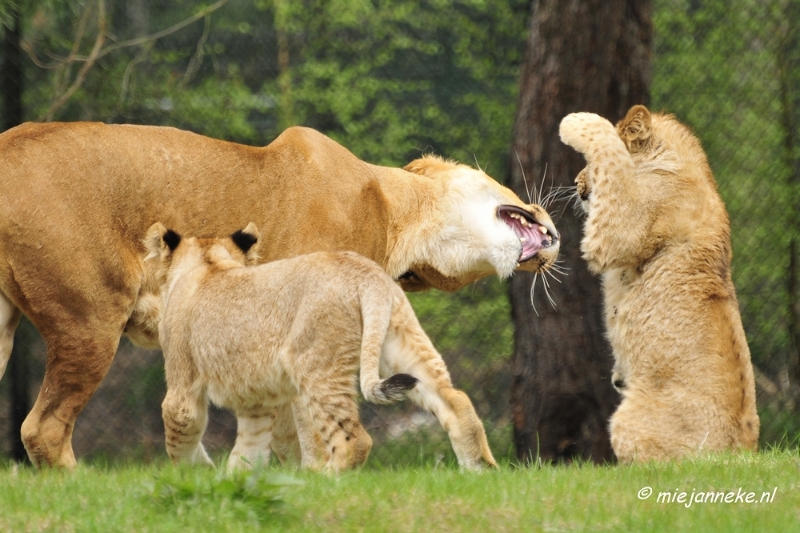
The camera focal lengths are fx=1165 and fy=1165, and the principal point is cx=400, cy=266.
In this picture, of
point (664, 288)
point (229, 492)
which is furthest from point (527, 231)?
point (229, 492)

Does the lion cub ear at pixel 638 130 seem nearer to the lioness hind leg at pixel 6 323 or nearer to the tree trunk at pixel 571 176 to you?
the tree trunk at pixel 571 176

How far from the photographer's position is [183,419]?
5367 mm

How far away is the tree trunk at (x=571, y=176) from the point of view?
24.9 feet

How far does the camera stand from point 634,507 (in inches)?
167

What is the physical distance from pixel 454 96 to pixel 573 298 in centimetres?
178

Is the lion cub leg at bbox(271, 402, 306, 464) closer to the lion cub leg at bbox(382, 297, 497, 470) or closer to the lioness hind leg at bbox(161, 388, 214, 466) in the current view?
the lioness hind leg at bbox(161, 388, 214, 466)

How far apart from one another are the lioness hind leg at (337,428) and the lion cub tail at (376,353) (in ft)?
0.60

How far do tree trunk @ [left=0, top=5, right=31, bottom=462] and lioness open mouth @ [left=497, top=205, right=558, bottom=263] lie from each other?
352 cm

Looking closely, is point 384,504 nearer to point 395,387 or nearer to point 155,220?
point 395,387

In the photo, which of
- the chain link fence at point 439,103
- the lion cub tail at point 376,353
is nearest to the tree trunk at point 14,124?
the chain link fence at point 439,103

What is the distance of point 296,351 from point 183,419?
76cm

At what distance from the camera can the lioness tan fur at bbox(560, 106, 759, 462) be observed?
18.2ft

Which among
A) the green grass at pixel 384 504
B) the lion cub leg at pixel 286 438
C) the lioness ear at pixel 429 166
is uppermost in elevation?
the lioness ear at pixel 429 166

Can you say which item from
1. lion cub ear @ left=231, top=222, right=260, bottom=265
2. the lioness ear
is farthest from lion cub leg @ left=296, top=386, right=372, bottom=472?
the lioness ear
